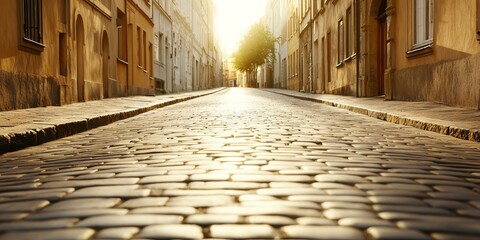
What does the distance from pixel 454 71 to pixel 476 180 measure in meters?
7.07

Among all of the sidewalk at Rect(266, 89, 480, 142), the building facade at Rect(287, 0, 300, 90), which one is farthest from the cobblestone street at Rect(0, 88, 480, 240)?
the building facade at Rect(287, 0, 300, 90)

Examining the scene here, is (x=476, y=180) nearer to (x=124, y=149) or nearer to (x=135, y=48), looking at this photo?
(x=124, y=149)

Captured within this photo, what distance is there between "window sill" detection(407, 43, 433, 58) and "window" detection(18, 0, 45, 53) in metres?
7.96

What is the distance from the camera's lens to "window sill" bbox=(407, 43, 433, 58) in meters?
12.0

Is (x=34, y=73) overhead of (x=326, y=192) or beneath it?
overhead

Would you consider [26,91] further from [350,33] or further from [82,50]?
[350,33]

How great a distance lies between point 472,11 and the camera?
9.88 metres

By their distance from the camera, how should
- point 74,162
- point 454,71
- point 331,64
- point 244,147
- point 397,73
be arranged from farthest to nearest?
point 331,64 < point 397,73 < point 454,71 < point 244,147 < point 74,162

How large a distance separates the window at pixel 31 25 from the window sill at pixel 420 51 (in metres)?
7.96

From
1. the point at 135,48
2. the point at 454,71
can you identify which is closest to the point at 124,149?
the point at 454,71

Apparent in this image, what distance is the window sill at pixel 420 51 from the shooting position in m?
12.0

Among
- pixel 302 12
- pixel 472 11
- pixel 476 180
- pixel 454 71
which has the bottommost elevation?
pixel 476 180

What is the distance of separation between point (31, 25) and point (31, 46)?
660 millimetres

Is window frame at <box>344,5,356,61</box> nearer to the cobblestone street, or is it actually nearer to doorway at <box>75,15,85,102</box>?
doorway at <box>75,15,85,102</box>
